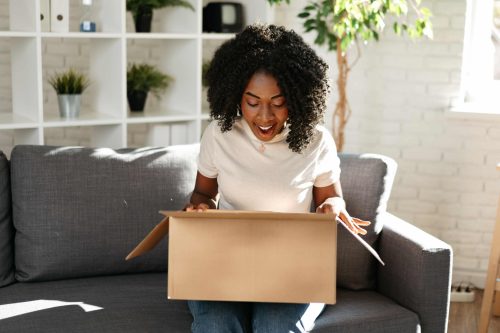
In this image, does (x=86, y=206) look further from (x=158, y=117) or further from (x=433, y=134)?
(x=433, y=134)

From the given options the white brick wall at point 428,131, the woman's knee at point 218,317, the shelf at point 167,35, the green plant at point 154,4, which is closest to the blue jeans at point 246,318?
the woman's knee at point 218,317

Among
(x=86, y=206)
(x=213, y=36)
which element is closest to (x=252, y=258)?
(x=86, y=206)

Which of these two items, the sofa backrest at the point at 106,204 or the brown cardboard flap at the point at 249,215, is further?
the sofa backrest at the point at 106,204

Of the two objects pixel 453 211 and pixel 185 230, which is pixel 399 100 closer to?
pixel 453 211

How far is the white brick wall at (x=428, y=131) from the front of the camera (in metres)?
4.01

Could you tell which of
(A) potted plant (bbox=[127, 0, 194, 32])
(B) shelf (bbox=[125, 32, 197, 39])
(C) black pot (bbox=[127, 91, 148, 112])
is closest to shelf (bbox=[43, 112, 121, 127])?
(C) black pot (bbox=[127, 91, 148, 112])

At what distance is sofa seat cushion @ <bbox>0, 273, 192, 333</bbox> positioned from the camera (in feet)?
7.82

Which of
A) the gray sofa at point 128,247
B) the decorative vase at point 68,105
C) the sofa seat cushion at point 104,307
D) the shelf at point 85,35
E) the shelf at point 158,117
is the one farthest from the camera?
the shelf at point 158,117

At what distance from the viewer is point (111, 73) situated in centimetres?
350

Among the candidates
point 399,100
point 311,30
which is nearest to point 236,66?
point 311,30

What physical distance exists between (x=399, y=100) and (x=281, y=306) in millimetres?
2056

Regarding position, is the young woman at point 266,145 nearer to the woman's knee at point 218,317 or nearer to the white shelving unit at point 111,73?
the woman's knee at point 218,317

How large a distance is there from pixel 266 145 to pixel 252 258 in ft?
1.42

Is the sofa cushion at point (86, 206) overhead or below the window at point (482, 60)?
below
